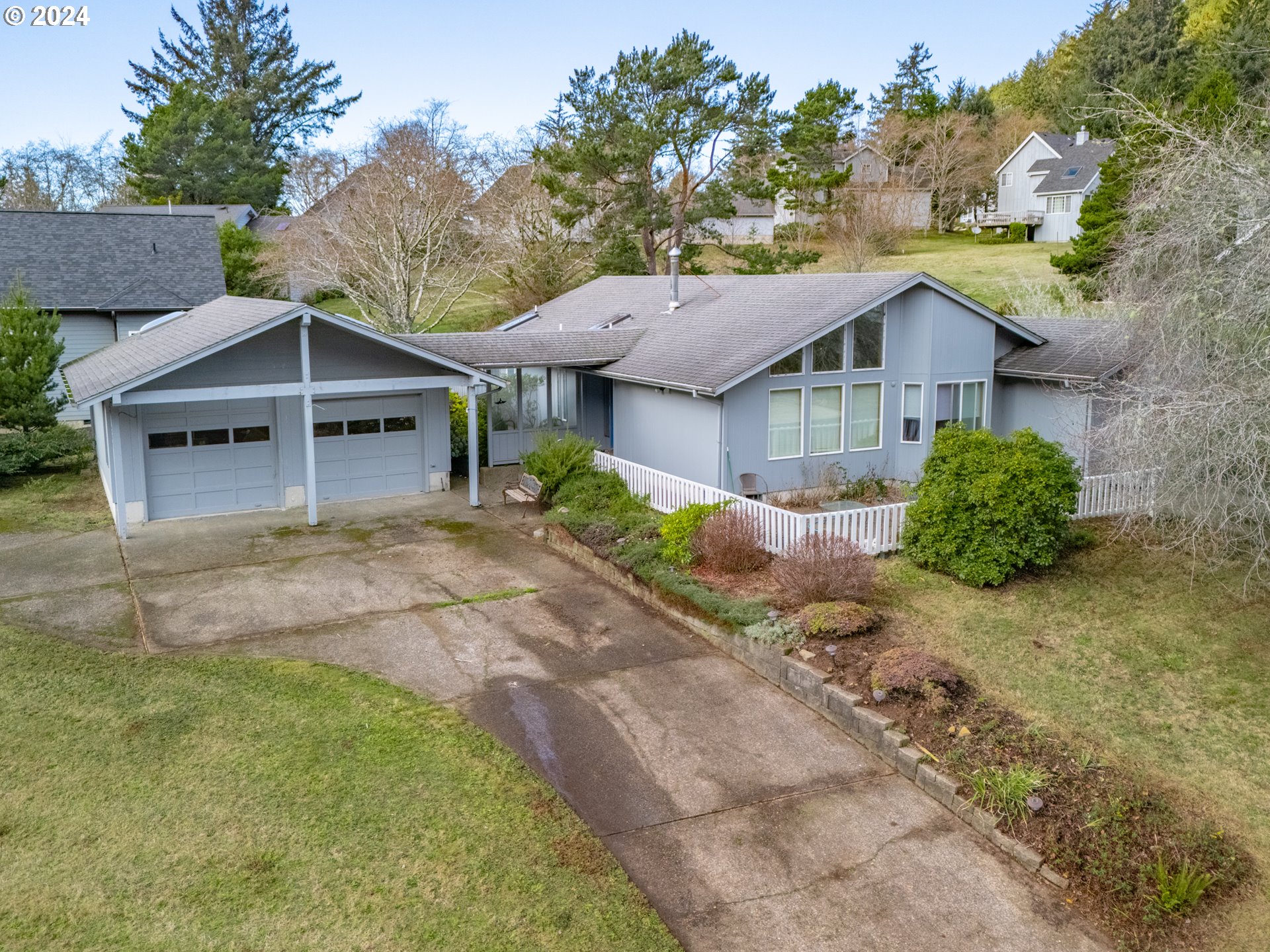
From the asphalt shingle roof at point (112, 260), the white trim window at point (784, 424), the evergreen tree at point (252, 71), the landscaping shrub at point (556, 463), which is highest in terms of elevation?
the evergreen tree at point (252, 71)

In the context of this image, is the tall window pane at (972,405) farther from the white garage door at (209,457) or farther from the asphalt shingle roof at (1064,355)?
the white garage door at (209,457)

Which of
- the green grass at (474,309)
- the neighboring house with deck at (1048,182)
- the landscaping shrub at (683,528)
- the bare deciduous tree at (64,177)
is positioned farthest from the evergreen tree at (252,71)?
the landscaping shrub at (683,528)

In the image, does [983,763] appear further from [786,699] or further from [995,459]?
[995,459]

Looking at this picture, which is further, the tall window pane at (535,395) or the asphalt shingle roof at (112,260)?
the asphalt shingle roof at (112,260)

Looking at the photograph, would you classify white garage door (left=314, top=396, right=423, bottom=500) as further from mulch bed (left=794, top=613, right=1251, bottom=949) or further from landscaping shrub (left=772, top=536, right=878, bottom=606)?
mulch bed (left=794, top=613, right=1251, bottom=949)

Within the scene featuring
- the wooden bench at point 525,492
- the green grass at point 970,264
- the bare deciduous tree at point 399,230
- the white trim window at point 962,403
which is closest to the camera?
the wooden bench at point 525,492

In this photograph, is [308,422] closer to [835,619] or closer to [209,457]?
[209,457]

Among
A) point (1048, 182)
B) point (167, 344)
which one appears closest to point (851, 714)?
point (167, 344)

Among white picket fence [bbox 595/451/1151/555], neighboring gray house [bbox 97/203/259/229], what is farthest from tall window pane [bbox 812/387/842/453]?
neighboring gray house [bbox 97/203/259/229]
